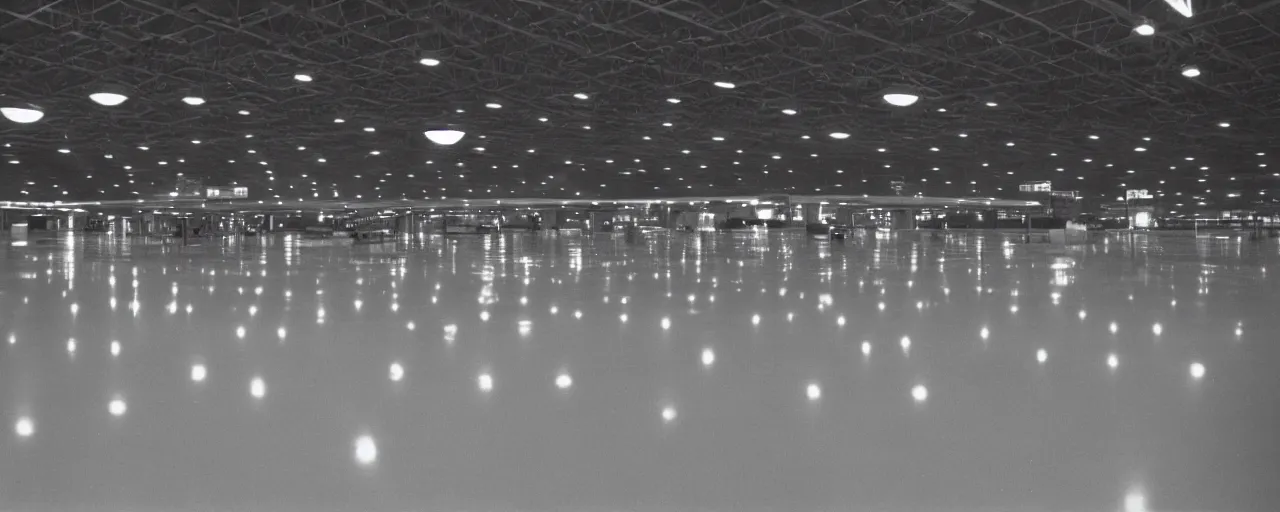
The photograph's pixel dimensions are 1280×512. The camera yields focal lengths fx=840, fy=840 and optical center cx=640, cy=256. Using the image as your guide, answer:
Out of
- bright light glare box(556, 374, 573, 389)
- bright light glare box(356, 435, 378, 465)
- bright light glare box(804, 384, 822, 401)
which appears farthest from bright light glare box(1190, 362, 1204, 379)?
bright light glare box(356, 435, 378, 465)

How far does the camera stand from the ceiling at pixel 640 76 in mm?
15734

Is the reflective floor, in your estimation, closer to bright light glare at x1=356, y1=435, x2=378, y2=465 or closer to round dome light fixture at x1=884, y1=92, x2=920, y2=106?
bright light glare at x1=356, y1=435, x2=378, y2=465

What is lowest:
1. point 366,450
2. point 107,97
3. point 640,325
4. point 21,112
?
point 366,450

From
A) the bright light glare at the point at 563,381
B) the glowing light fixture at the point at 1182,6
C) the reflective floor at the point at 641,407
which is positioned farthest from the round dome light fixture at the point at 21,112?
the glowing light fixture at the point at 1182,6

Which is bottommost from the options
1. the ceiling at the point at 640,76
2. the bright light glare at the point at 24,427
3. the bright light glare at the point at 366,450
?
the bright light glare at the point at 366,450

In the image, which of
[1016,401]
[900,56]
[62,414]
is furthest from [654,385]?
[900,56]

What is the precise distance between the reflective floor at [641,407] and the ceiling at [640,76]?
9.34m

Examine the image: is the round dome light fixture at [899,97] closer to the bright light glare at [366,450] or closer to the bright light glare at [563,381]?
the bright light glare at [563,381]

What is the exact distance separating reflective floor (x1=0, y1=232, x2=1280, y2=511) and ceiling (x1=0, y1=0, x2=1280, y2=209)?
934cm

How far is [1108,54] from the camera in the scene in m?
18.3

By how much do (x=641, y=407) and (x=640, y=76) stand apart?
17.6 meters

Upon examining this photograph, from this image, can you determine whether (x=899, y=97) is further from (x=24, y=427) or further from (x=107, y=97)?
(x=24, y=427)

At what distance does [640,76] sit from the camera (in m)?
20.7

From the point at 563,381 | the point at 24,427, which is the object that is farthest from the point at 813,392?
the point at 24,427
